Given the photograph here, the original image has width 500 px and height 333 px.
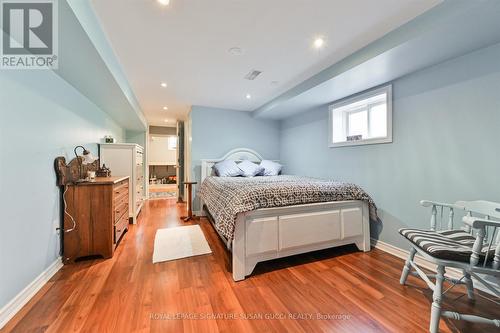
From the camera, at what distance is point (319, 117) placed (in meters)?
3.52

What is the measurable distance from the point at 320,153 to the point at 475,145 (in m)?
1.92

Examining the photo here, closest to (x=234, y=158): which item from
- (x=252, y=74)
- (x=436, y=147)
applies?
(x=252, y=74)

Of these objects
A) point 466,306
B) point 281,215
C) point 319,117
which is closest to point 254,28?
point 281,215

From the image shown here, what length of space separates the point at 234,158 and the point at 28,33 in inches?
128

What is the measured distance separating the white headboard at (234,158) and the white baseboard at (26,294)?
2.43 metres

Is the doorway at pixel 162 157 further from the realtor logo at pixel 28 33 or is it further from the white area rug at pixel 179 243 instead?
the realtor logo at pixel 28 33

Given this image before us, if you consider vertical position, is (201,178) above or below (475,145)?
below

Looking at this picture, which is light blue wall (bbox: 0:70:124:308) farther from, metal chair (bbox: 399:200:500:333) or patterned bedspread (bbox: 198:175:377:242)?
metal chair (bbox: 399:200:500:333)

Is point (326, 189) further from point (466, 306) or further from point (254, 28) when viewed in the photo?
point (254, 28)

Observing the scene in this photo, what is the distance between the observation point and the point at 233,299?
1.57m

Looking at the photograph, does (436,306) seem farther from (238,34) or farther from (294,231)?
(238,34)

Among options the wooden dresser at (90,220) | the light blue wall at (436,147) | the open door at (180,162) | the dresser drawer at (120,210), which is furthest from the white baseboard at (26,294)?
the open door at (180,162)

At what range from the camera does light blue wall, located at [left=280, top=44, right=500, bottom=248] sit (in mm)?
1661

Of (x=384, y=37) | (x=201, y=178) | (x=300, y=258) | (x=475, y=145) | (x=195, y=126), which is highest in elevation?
(x=384, y=37)
